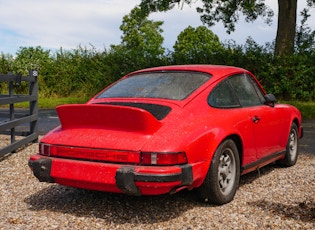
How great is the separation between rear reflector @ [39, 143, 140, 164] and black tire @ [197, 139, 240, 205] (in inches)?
34.2

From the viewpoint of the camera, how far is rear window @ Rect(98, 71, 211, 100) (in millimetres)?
5161

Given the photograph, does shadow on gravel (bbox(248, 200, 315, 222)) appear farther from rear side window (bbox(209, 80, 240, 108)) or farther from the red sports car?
rear side window (bbox(209, 80, 240, 108))

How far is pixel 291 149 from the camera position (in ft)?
23.9

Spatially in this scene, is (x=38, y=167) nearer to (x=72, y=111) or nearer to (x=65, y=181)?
(x=65, y=181)

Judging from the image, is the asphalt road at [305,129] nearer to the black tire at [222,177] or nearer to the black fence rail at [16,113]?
the black fence rail at [16,113]

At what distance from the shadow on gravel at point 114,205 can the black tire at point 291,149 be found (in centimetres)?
234

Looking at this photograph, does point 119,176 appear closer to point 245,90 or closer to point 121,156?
point 121,156

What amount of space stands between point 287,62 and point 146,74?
1494 centimetres

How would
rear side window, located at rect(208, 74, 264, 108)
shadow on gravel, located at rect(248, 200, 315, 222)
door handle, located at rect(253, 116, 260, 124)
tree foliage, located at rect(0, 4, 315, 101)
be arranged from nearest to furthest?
shadow on gravel, located at rect(248, 200, 315, 222)
rear side window, located at rect(208, 74, 264, 108)
door handle, located at rect(253, 116, 260, 124)
tree foliage, located at rect(0, 4, 315, 101)

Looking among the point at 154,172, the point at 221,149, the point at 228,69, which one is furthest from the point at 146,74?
the point at 154,172

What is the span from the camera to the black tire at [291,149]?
23.3ft

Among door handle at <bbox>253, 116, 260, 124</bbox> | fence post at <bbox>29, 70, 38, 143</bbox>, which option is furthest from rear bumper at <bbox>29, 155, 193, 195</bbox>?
fence post at <bbox>29, 70, 38, 143</bbox>

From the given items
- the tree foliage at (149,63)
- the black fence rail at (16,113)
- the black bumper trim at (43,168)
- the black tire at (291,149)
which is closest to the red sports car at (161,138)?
the black bumper trim at (43,168)

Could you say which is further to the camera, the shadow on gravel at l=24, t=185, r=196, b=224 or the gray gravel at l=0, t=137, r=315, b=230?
the shadow on gravel at l=24, t=185, r=196, b=224
